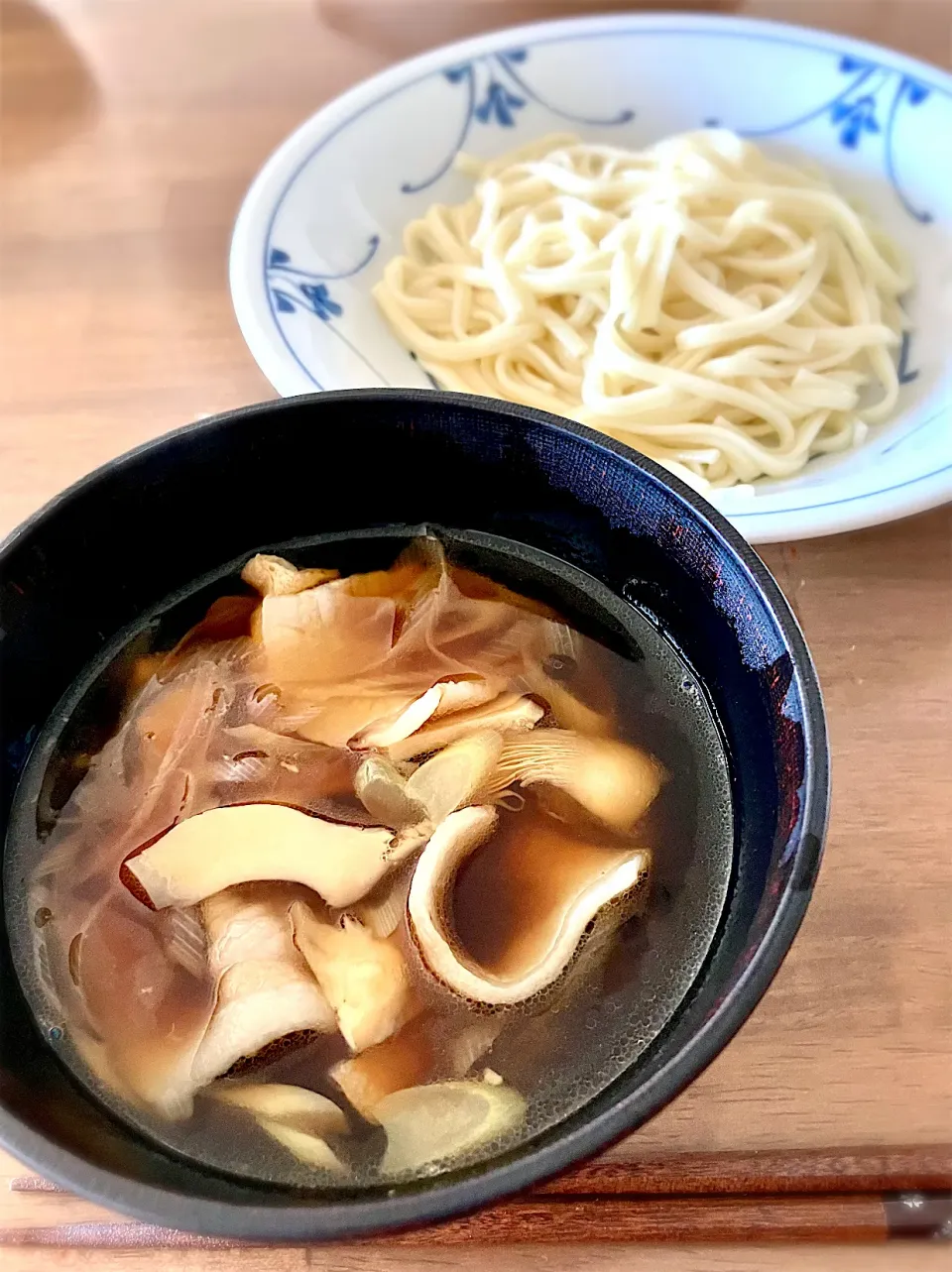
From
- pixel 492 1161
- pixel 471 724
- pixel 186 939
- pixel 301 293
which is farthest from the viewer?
pixel 301 293

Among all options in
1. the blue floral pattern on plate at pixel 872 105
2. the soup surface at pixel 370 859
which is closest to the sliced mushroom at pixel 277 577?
the soup surface at pixel 370 859

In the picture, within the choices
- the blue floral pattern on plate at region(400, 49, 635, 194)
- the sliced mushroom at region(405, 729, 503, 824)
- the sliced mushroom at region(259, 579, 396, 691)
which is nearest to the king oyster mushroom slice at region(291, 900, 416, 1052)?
the sliced mushroom at region(405, 729, 503, 824)

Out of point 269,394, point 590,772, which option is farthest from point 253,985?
point 269,394

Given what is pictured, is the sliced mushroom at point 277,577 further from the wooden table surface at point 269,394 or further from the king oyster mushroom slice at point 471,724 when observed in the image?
the wooden table surface at point 269,394

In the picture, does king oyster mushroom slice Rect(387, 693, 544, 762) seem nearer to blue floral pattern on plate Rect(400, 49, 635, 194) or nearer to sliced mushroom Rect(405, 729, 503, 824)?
sliced mushroom Rect(405, 729, 503, 824)

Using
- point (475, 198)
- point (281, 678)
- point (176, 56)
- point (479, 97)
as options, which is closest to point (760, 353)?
point (475, 198)

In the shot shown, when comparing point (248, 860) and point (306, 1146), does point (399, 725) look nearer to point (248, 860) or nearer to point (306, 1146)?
point (248, 860)

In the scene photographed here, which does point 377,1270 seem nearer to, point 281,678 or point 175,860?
point 175,860
